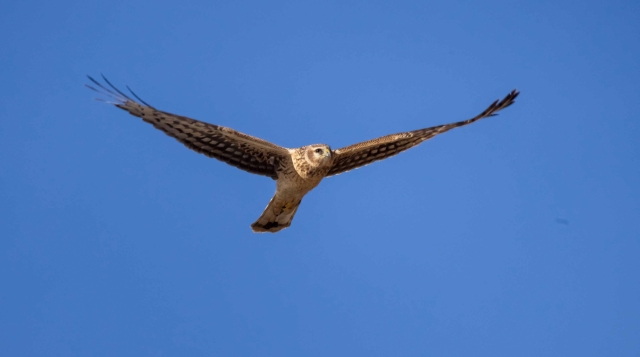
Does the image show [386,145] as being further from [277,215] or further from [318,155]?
[277,215]

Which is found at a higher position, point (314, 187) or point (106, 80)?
point (106, 80)

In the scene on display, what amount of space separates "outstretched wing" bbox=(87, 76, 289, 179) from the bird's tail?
0.42m

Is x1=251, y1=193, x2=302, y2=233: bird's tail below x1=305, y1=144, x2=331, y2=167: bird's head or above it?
below

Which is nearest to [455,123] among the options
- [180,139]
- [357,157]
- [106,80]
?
[357,157]

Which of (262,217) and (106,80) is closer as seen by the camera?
(106,80)

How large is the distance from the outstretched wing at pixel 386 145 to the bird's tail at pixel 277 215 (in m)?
0.79

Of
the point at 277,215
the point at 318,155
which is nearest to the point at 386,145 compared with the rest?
the point at 318,155

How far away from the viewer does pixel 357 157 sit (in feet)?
49.3

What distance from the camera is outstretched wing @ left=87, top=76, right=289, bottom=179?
45.0ft

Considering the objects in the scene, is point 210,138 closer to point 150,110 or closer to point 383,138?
point 150,110

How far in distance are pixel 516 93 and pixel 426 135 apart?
4.95ft

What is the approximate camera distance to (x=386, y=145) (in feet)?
49.4

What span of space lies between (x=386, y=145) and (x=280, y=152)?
5.81ft

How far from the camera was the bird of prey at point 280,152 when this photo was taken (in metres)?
13.9
